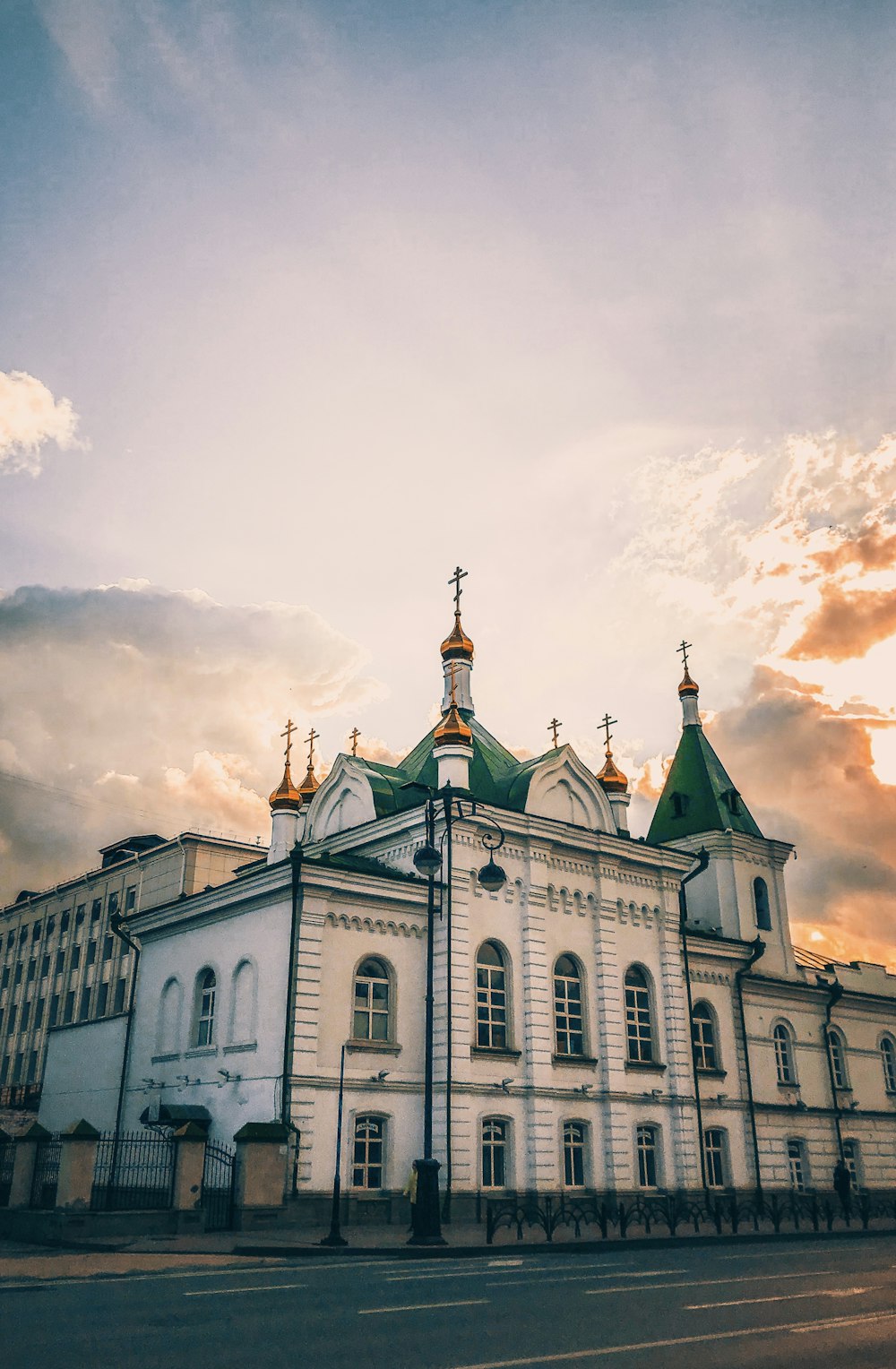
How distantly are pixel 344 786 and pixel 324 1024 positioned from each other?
10.1 metres

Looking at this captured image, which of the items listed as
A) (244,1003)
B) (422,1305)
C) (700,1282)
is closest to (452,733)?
(244,1003)

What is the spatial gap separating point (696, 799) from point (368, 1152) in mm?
21373

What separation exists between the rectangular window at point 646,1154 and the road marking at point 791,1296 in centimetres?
1743

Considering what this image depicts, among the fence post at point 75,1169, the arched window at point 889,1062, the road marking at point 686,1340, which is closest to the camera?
the road marking at point 686,1340

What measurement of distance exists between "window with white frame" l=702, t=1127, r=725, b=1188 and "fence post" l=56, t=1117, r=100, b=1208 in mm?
19911

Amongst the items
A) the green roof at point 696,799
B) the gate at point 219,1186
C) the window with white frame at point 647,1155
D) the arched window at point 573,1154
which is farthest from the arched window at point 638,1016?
the gate at point 219,1186

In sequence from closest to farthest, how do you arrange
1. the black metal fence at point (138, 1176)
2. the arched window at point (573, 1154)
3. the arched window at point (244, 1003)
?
the black metal fence at point (138, 1176) < the arched window at point (244, 1003) < the arched window at point (573, 1154)

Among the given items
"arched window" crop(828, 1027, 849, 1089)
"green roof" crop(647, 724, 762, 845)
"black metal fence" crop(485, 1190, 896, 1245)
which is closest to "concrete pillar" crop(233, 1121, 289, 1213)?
"black metal fence" crop(485, 1190, 896, 1245)

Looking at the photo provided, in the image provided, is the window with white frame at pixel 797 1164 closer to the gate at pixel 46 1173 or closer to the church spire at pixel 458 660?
the church spire at pixel 458 660

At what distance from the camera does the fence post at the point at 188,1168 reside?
71.7ft

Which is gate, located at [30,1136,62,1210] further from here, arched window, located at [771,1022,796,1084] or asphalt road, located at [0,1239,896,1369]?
arched window, located at [771,1022,796,1084]

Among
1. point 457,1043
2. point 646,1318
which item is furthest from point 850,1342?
point 457,1043

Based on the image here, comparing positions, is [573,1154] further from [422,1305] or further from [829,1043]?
[422,1305]

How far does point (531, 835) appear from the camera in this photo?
31.0 meters
